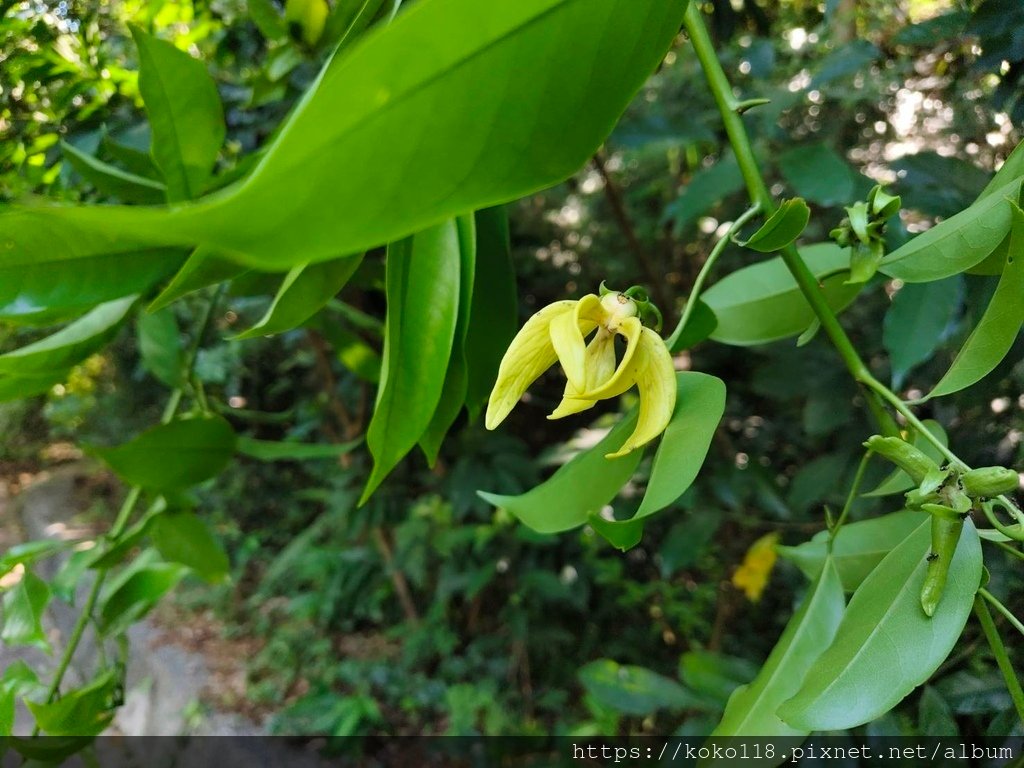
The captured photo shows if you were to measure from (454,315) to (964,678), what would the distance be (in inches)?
17.3

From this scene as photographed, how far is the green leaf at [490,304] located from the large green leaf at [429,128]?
14 cm

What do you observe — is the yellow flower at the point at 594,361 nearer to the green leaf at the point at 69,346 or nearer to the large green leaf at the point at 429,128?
the large green leaf at the point at 429,128

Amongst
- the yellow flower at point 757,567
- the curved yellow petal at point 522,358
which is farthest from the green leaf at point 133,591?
the yellow flower at point 757,567

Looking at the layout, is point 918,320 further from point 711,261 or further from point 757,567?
point 757,567

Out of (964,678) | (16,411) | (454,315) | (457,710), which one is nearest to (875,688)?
(454,315)

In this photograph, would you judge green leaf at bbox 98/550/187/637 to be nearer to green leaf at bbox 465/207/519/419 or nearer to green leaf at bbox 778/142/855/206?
green leaf at bbox 465/207/519/419

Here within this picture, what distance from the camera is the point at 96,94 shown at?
0.56 meters

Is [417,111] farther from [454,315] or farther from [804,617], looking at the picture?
[804,617]

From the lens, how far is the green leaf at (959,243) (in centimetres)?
22

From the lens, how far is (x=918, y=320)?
1.41 ft

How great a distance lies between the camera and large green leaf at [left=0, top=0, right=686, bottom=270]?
4.5 inches

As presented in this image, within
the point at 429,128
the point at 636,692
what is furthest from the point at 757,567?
the point at 429,128

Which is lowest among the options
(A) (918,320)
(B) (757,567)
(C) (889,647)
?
(B) (757,567)

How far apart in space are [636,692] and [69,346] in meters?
0.60
